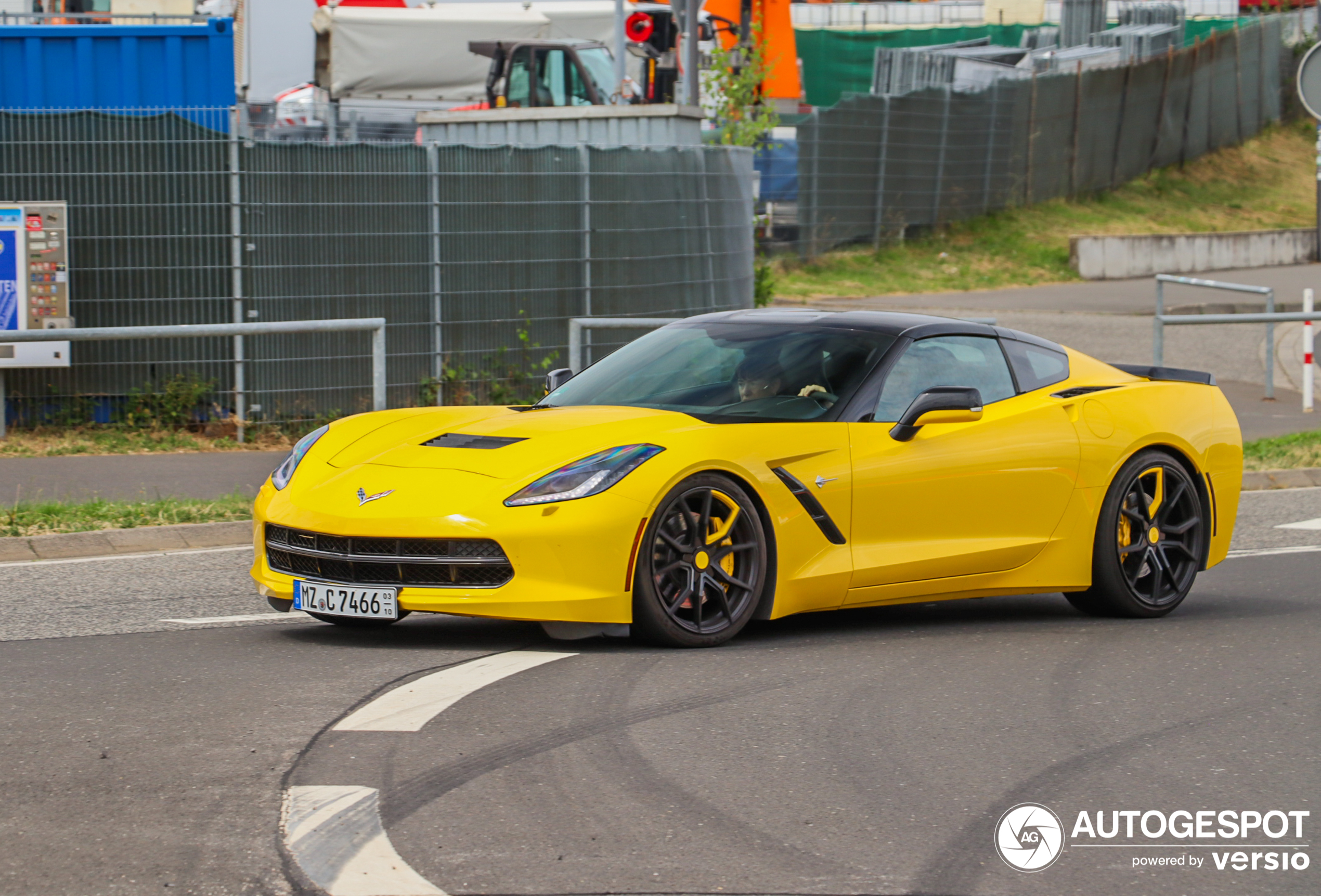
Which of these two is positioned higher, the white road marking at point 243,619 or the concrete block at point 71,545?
the white road marking at point 243,619

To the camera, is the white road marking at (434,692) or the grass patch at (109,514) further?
the grass patch at (109,514)

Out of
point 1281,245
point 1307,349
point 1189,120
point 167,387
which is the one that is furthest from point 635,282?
point 1189,120

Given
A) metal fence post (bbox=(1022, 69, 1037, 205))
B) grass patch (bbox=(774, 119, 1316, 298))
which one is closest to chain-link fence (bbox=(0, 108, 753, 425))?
grass patch (bbox=(774, 119, 1316, 298))

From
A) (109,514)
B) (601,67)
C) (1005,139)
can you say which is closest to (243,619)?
(109,514)

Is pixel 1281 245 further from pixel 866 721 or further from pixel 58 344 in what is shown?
pixel 866 721

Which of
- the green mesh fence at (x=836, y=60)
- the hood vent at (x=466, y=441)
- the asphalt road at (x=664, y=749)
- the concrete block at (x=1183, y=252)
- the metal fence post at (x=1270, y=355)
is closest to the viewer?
the asphalt road at (x=664, y=749)

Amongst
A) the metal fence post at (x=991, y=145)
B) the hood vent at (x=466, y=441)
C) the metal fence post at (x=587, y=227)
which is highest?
the metal fence post at (x=991, y=145)

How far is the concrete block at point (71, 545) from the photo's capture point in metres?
9.27

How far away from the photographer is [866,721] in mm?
5637

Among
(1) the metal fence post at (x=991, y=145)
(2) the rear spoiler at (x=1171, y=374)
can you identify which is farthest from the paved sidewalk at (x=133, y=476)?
(1) the metal fence post at (x=991, y=145)

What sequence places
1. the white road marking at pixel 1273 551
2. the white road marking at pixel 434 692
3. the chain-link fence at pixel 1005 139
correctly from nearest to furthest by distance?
the white road marking at pixel 434 692
the white road marking at pixel 1273 551
the chain-link fence at pixel 1005 139

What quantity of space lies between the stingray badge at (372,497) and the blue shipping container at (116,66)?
31.9 ft

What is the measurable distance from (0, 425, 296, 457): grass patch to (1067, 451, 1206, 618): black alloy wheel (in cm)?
724

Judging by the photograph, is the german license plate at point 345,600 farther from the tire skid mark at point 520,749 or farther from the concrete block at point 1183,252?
the concrete block at point 1183,252
